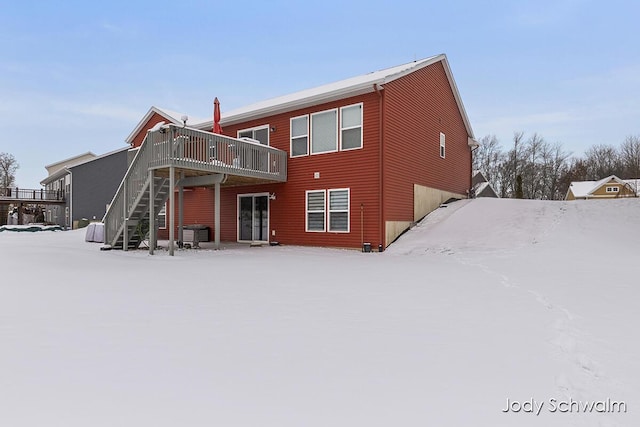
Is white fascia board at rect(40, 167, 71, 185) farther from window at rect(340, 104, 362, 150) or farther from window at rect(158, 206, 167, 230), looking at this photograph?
window at rect(340, 104, 362, 150)

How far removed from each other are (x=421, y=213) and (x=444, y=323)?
11.5 meters

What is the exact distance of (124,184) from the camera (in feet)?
40.9

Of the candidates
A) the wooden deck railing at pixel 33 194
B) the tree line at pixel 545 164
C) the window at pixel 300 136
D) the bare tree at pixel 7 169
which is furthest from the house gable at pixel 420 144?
the bare tree at pixel 7 169

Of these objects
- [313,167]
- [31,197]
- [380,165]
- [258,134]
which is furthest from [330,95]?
[31,197]

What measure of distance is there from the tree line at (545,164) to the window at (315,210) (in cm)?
3522

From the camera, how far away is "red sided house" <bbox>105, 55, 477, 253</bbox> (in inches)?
477

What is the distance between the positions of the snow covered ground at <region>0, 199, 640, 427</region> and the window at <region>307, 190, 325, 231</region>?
244 inches

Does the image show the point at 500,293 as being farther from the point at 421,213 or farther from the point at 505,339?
the point at 421,213

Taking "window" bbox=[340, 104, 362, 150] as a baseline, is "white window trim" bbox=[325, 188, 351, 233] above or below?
below

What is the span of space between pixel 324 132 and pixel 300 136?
1.09m

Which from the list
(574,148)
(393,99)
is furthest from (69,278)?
(574,148)

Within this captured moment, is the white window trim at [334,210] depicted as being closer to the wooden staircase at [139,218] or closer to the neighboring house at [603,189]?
the wooden staircase at [139,218]

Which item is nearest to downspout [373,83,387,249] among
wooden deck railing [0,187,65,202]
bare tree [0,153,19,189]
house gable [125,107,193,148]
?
house gable [125,107,193,148]

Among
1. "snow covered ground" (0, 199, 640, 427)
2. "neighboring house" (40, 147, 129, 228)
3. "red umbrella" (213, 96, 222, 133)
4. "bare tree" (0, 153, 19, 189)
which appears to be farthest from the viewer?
"bare tree" (0, 153, 19, 189)
